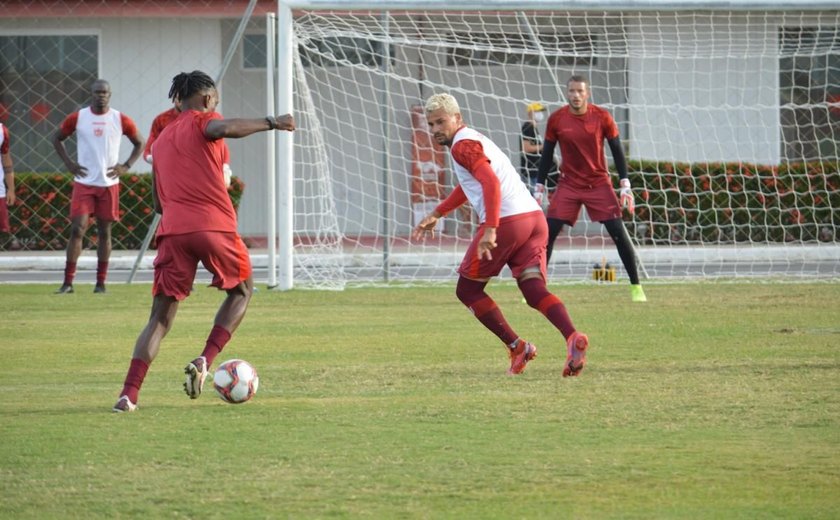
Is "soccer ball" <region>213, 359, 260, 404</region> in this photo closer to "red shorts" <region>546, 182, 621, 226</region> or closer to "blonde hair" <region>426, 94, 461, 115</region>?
"blonde hair" <region>426, 94, 461, 115</region>

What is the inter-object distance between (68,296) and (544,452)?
371 inches

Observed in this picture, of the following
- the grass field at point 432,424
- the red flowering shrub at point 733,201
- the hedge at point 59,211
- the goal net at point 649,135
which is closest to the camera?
the grass field at point 432,424

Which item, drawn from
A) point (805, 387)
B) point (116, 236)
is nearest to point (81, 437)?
point (805, 387)

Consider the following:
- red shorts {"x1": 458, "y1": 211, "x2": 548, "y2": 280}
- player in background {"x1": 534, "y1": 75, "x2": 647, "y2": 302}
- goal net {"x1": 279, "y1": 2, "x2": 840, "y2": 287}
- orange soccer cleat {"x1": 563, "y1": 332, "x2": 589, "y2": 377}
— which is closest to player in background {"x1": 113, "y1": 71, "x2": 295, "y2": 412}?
red shorts {"x1": 458, "y1": 211, "x2": 548, "y2": 280}

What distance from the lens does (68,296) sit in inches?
584

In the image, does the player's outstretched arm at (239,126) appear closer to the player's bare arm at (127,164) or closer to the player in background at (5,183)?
the player's bare arm at (127,164)

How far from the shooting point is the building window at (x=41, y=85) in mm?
23703

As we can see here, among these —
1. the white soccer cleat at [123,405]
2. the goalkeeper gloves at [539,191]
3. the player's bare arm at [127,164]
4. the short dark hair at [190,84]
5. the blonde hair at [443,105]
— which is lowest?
the white soccer cleat at [123,405]

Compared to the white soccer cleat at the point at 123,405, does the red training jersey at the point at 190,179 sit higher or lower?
higher

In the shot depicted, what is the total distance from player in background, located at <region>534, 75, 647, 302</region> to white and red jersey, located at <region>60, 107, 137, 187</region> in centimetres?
455

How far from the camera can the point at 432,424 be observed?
7.20 m

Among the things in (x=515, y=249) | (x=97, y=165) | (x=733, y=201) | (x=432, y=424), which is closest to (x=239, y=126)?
(x=432, y=424)

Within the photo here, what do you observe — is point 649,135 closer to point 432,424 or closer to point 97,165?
point 97,165

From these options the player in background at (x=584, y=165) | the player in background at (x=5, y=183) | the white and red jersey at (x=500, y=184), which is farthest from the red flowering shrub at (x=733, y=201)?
the white and red jersey at (x=500, y=184)
